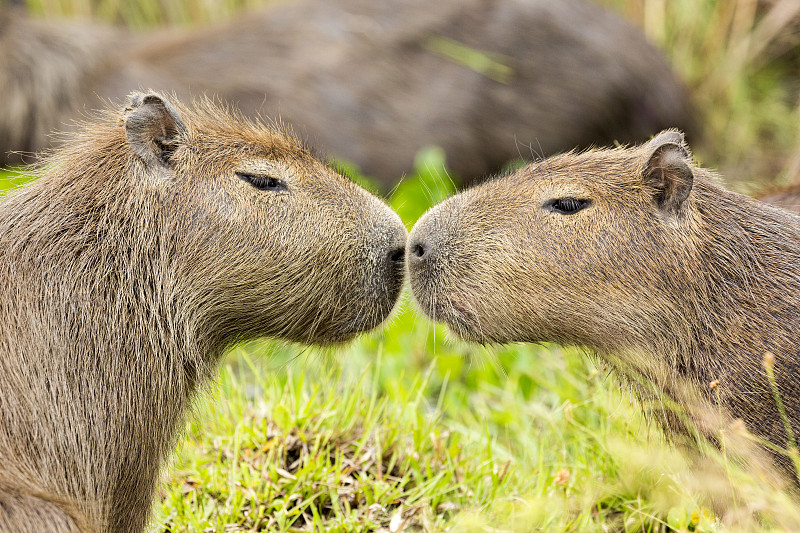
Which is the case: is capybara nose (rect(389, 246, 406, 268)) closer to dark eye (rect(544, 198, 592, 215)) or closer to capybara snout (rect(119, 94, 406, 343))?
capybara snout (rect(119, 94, 406, 343))

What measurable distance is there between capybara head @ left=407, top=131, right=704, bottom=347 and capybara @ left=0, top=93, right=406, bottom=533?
18 centimetres

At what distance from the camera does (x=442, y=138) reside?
6617 millimetres

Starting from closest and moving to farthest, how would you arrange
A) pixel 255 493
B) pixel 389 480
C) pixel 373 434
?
pixel 255 493 → pixel 389 480 → pixel 373 434

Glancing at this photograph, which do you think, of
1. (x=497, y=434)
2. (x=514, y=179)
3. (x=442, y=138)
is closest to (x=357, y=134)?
(x=442, y=138)

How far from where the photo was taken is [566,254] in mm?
3139

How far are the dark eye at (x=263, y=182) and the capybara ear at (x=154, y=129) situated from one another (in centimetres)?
23

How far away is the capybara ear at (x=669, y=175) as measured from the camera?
10.1 ft

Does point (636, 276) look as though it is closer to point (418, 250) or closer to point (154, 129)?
point (418, 250)

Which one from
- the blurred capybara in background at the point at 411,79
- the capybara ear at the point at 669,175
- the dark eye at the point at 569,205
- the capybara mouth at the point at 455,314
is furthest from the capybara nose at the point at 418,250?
the blurred capybara in background at the point at 411,79

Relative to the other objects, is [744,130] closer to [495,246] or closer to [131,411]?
[495,246]

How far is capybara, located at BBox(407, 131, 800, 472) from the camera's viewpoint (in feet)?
10.1

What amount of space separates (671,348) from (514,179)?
77 centimetres

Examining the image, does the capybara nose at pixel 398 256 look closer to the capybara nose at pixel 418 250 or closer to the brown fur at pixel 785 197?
the capybara nose at pixel 418 250

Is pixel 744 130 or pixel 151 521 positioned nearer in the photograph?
pixel 151 521
